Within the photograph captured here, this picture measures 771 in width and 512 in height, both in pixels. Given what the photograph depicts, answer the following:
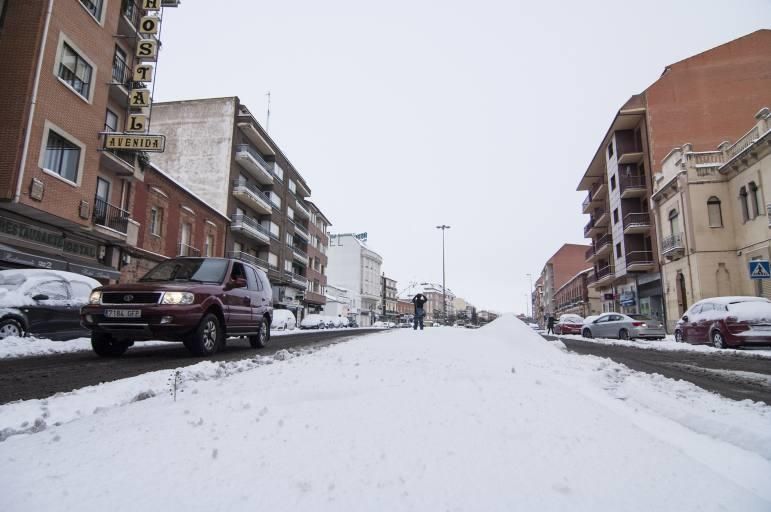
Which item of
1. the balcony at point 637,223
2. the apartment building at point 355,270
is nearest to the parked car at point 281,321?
the balcony at point 637,223

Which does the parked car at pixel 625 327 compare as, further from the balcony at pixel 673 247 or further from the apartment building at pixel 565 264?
the apartment building at pixel 565 264

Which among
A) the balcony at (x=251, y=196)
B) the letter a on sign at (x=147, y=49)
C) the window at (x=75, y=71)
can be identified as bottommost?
the window at (x=75, y=71)

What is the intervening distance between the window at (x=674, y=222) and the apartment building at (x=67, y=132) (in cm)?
2892

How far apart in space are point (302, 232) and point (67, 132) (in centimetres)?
3359

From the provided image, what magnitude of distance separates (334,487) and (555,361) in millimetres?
5310

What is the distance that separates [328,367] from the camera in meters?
4.12

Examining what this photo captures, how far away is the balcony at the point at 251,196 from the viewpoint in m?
31.9

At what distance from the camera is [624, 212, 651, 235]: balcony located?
99.6 ft

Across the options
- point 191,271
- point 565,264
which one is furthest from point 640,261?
point 565,264

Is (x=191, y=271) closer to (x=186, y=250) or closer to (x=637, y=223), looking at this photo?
(x=186, y=250)

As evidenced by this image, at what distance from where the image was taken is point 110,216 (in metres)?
17.8

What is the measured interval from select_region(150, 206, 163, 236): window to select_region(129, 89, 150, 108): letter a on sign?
18.2ft

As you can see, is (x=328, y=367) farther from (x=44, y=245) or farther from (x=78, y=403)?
(x=44, y=245)

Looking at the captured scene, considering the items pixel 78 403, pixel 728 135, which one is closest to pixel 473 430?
pixel 78 403
